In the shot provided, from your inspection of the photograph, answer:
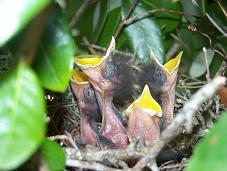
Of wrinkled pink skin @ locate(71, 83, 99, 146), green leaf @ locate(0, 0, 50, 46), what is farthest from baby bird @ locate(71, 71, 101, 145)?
green leaf @ locate(0, 0, 50, 46)

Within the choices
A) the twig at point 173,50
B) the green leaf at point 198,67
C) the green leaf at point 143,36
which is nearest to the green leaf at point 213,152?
the green leaf at point 143,36

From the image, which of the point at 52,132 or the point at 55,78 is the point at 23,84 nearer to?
the point at 55,78

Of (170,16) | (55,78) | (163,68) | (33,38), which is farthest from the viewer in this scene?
(170,16)

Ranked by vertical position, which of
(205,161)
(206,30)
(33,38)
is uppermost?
(33,38)

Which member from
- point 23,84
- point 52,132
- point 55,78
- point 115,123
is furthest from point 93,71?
point 23,84

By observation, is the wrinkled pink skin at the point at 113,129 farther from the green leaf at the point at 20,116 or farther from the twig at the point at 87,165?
the green leaf at the point at 20,116

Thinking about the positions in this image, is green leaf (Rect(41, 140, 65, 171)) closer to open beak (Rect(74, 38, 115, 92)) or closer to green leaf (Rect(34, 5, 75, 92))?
green leaf (Rect(34, 5, 75, 92))

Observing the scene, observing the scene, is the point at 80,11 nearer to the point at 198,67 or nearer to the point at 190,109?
the point at 198,67
